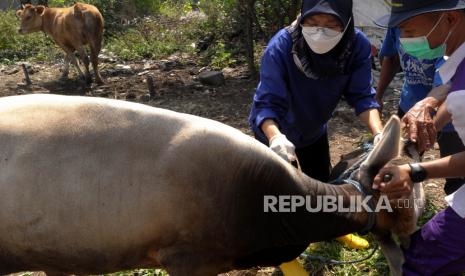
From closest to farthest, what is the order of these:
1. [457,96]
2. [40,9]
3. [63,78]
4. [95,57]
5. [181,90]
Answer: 1. [457,96]
2. [181,90]
3. [95,57]
4. [63,78]
5. [40,9]

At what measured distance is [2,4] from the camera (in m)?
20.8

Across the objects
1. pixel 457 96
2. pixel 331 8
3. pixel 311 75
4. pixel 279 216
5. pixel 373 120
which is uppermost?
pixel 331 8

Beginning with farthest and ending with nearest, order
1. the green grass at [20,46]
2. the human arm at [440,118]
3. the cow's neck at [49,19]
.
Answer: the green grass at [20,46] < the cow's neck at [49,19] < the human arm at [440,118]

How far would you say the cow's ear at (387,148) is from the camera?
238 centimetres

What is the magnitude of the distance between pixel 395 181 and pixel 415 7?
828 mm

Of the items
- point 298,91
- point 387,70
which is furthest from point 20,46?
point 298,91

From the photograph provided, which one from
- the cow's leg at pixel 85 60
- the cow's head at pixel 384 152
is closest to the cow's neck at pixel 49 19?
the cow's leg at pixel 85 60

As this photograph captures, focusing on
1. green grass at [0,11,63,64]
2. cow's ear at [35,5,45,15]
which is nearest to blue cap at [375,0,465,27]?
cow's ear at [35,5,45,15]

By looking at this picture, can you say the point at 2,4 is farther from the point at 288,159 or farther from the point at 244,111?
the point at 288,159

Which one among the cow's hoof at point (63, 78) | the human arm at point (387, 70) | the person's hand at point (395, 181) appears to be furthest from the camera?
the cow's hoof at point (63, 78)

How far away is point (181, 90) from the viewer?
8648 millimetres

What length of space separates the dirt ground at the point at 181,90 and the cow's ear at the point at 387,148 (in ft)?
7.56

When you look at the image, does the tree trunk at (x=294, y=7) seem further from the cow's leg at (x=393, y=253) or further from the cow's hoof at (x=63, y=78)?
the cow's leg at (x=393, y=253)

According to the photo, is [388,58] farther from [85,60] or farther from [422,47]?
[85,60]
